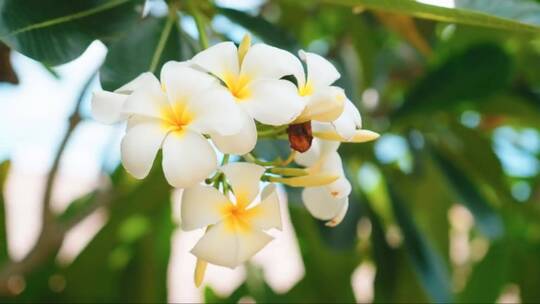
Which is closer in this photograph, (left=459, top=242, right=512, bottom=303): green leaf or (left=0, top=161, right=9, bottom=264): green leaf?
(left=0, top=161, right=9, bottom=264): green leaf

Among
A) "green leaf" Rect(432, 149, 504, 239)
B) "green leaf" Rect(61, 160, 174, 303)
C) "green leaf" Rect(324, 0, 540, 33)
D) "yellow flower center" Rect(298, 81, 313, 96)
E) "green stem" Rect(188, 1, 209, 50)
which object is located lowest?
"green leaf" Rect(61, 160, 174, 303)

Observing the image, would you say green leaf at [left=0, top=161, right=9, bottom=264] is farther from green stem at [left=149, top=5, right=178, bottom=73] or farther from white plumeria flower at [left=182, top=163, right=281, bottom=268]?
white plumeria flower at [left=182, top=163, right=281, bottom=268]

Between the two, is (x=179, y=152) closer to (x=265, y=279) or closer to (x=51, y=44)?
(x=51, y=44)

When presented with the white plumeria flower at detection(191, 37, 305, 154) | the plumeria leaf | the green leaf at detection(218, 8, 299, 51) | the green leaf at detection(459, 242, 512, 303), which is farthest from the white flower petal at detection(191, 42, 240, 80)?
the green leaf at detection(459, 242, 512, 303)

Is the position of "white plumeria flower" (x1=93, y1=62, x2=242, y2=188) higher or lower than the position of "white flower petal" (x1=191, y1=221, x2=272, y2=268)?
higher

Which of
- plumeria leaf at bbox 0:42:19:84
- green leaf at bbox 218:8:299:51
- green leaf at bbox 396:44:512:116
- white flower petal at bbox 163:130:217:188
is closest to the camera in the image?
white flower petal at bbox 163:130:217:188

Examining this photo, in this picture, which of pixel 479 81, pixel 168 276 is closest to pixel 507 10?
pixel 479 81
